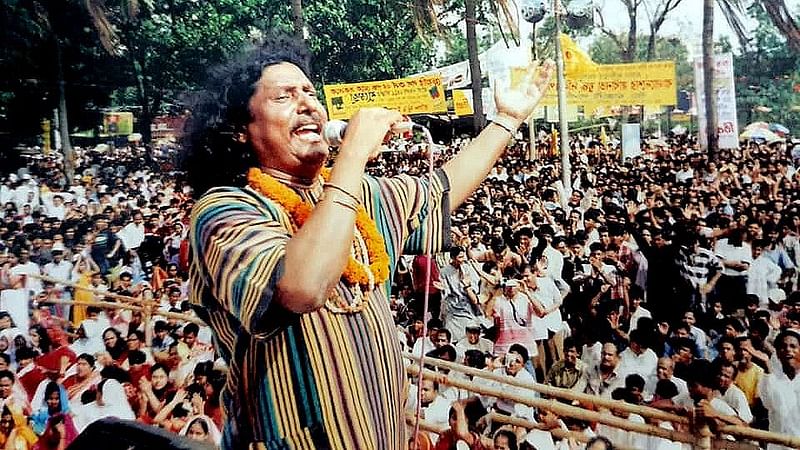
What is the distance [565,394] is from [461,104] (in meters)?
0.79

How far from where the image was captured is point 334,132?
1154mm

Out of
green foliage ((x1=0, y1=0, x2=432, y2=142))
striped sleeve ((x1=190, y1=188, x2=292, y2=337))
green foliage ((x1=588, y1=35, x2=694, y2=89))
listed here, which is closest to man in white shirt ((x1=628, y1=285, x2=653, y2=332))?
green foliage ((x1=588, y1=35, x2=694, y2=89))

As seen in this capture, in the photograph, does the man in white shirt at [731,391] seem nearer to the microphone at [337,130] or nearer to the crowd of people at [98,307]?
the microphone at [337,130]

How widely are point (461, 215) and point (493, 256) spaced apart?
0.16 m

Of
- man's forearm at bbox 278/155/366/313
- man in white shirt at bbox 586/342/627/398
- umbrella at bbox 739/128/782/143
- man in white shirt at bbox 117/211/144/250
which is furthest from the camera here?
man in white shirt at bbox 117/211/144/250

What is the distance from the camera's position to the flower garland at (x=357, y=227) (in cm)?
115

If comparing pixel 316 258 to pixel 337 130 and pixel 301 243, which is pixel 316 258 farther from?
pixel 337 130

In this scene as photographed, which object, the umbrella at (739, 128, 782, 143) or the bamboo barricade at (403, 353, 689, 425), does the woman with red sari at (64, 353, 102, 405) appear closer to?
the bamboo barricade at (403, 353, 689, 425)

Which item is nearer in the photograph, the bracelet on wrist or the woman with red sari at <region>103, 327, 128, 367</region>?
the bracelet on wrist

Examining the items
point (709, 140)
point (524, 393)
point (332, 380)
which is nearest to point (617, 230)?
point (709, 140)

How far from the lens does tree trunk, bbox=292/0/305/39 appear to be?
97.9 inches

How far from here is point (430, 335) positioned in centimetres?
245

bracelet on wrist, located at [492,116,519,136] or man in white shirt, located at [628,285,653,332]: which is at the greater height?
bracelet on wrist, located at [492,116,519,136]

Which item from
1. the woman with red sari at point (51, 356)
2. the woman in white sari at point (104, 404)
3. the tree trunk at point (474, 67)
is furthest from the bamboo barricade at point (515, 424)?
the woman with red sari at point (51, 356)
